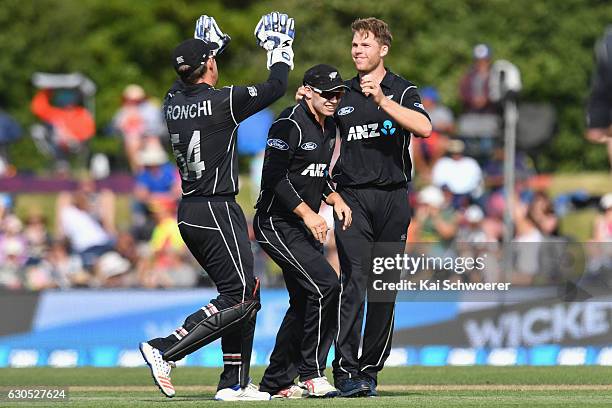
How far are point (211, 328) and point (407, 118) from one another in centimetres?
211

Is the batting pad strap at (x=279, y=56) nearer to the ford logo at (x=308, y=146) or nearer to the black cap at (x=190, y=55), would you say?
the black cap at (x=190, y=55)

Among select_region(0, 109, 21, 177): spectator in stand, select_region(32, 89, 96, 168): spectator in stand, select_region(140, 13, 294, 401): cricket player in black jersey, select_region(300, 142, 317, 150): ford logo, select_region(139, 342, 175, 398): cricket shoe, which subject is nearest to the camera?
select_region(139, 342, 175, 398): cricket shoe

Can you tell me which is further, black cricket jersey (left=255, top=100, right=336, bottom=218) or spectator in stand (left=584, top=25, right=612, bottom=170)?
black cricket jersey (left=255, top=100, right=336, bottom=218)

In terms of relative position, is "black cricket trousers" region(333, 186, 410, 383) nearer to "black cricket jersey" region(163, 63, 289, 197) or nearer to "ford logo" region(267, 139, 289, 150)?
"ford logo" region(267, 139, 289, 150)

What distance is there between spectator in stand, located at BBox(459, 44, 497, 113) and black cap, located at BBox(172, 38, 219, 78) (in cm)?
983

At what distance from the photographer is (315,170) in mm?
11320

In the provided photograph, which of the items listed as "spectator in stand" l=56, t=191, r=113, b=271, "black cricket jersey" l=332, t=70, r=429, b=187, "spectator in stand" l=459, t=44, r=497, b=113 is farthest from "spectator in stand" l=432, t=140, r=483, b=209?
"black cricket jersey" l=332, t=70, r=429, b=187

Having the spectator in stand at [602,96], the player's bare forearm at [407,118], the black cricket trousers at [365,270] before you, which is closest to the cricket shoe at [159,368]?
the black cricket trousers at [365,270]

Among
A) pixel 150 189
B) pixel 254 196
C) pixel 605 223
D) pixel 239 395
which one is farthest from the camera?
pixel 254 196

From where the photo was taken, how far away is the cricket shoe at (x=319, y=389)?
1116 cm

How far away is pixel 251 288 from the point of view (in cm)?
1094

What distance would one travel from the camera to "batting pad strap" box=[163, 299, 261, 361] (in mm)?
10680

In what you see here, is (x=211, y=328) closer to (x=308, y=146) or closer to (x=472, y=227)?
(x=308, y=146)

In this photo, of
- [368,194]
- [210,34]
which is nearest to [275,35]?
[210,34]
